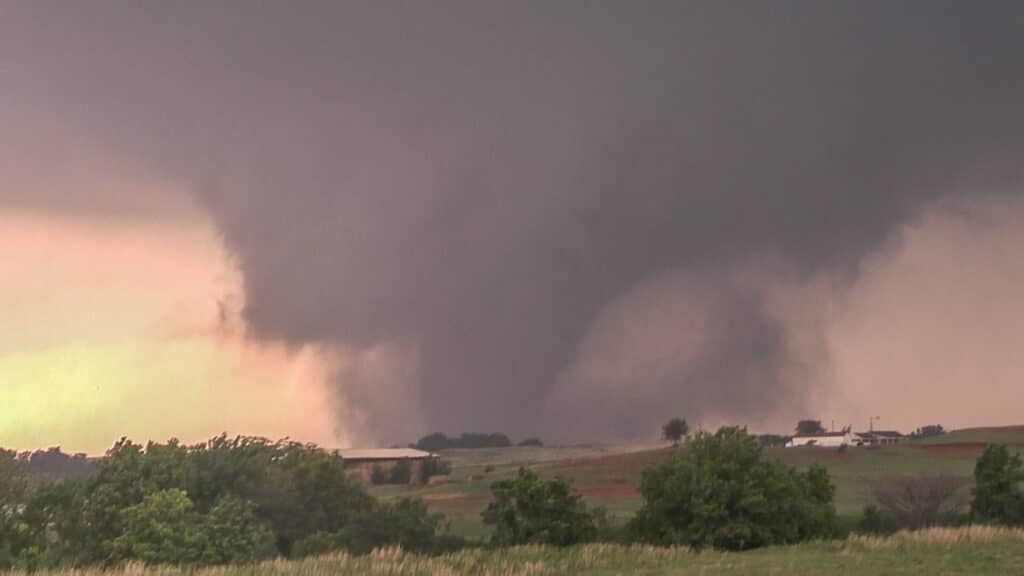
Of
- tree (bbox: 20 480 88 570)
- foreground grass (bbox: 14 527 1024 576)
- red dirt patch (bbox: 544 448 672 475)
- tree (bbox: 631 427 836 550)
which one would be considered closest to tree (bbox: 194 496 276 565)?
tree (bbox: 20 480 88 570)

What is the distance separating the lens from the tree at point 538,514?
64.4m

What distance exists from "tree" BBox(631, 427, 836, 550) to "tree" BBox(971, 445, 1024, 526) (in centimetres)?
1086

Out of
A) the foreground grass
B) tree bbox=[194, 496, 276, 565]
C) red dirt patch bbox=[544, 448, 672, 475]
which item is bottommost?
the foreground grass

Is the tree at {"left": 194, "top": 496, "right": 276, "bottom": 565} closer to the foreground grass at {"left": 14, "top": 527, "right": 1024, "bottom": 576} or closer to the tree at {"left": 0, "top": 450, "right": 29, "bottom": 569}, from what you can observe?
the tree at {"left": 0, "top": 450, "right": 29, "bottom": 569}

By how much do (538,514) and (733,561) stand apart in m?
18.3

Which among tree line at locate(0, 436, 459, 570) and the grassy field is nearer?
tree line at locate(0, 436, 459, 570)

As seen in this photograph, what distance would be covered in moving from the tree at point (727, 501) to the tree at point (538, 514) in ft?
14.7

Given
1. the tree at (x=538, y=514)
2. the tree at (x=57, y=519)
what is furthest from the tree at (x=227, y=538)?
the tree at (x=538, y=514)

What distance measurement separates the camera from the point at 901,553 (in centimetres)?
4903

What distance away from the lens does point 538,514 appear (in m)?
65.4

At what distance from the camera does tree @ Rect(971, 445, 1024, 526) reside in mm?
69812

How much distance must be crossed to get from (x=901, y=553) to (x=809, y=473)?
23393 millimetres

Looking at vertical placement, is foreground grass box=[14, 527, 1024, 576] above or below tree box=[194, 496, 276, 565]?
below

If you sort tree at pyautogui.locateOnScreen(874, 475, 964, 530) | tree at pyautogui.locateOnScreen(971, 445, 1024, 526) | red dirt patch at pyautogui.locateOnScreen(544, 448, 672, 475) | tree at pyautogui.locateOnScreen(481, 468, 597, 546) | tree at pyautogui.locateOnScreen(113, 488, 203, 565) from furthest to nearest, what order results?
red dirt patch at pyautogui.locateOnScreen(544, 448, 672, 475) → tree at pyautogui.locateOnScreen(874, 475, 964, 530) → tree at pyautogui.locateOnScreen(971, 445, 1024, 526) → tree at pyautogui.locateOnScreen(481, 468, 597, 546) → tree at pyautogui.locateOnScreen(113, 488, 203, 565)
